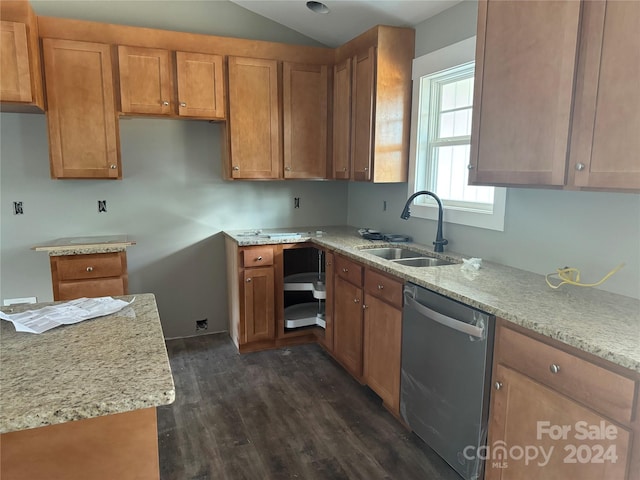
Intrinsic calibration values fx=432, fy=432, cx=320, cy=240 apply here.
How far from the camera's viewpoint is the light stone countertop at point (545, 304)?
133 centimetres

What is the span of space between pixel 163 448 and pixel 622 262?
93.6 inches

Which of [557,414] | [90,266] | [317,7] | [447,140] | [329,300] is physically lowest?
[329,300]

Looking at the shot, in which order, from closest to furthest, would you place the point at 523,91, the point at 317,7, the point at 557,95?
the point at 557,95, the point at 523,91, the point at 317,7

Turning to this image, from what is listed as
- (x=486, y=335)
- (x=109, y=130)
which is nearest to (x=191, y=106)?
(x=109, y=130)

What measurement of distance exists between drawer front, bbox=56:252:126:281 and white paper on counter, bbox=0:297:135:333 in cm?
155

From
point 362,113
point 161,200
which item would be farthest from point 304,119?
point 161,200

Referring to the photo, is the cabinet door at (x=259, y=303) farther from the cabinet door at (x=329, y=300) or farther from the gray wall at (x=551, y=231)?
the gray wall at (x=551, y=231)

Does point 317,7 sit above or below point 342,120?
above

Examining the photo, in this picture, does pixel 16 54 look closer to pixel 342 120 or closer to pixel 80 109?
pixel 80 109

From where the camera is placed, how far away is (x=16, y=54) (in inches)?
107

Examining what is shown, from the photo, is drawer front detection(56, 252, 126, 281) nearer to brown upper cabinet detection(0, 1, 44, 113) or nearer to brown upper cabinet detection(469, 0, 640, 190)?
brown upper cabinet detection(0, 1, 44, 113)

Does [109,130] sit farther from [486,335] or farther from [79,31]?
[486,335]

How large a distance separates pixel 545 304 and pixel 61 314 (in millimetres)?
1796

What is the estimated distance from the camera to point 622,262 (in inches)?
71.7
